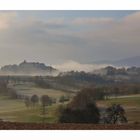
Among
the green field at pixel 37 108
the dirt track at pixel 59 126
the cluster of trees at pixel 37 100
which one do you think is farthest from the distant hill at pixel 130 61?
the cluster of trees at pixel 37 100

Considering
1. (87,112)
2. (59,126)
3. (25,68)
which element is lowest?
(59,126)

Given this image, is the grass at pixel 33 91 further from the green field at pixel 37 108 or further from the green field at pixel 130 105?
the green field at pixel 130 105

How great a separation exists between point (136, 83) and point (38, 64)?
2.65ft

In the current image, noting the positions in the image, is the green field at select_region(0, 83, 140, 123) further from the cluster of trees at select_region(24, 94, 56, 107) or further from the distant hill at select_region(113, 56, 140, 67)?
the distant hill at select_region(113, 56, 140, 67)

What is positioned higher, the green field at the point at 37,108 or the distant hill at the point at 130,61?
the distant hill at the point at 130,61

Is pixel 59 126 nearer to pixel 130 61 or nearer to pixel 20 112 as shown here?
pixel 20 112

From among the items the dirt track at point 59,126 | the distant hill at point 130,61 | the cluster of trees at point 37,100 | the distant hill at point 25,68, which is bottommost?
the dirt track at point 59,126

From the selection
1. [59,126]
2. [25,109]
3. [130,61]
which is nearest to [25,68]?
[25,109]

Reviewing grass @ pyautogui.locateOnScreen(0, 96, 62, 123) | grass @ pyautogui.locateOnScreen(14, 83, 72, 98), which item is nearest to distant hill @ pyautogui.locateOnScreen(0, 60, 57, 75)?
grass @ pyautogui.locateOnScreen(14, 83, 72, 98)

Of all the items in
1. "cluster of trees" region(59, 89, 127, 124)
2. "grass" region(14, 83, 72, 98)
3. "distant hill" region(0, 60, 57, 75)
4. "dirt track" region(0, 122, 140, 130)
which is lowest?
"dirt track" region(0, 122, 140, 130)

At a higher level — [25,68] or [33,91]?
[25,68]

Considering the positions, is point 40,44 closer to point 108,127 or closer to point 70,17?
point 70,17

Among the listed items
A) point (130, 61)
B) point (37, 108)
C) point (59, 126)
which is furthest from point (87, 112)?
point (130, 61)
